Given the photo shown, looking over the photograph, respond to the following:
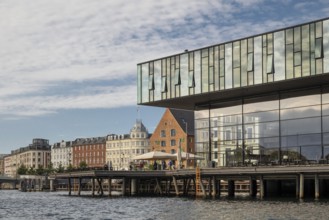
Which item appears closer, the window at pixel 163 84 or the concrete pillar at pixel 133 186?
the window at pixel 163 84

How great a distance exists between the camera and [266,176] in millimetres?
66000

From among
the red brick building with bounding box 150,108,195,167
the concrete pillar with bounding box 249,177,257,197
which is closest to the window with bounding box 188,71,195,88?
the concrete pillar with bounding box 249,177,257,197

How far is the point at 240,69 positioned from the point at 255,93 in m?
3.56

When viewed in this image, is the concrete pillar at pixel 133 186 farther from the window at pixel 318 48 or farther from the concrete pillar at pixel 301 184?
the window at pixel 318 48

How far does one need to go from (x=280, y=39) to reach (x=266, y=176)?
13.9 m

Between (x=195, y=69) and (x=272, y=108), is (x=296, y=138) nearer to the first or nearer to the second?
(x=272, y=108)

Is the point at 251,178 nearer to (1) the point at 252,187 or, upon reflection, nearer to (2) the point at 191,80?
(1) the point at 252,187

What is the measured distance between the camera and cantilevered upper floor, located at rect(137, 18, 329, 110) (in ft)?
211

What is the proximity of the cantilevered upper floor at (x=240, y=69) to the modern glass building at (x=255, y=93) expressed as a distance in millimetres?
96

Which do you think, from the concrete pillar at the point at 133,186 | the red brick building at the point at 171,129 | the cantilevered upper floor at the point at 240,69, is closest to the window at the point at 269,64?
the cantilevered upper floor at the point at 240,69

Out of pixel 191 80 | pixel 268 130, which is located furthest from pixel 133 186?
pixel 268 130

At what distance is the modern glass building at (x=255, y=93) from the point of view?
64.7 m

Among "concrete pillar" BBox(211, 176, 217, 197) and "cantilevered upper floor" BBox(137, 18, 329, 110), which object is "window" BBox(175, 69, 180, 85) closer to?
"cantilevered upper floor" BBox(137, 18, 329, 110)

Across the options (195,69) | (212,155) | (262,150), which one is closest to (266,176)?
(262,150)
